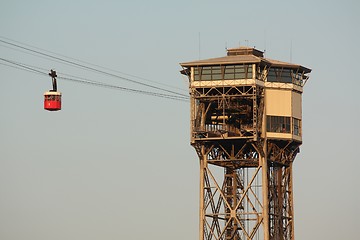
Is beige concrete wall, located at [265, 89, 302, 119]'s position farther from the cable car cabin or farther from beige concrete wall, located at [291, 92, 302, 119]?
the cable car cabin

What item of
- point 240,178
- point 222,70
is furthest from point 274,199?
point 222,70

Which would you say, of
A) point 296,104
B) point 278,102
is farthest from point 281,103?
point 296,104

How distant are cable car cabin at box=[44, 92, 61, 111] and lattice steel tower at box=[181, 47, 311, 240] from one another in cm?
3401

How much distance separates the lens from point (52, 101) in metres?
144

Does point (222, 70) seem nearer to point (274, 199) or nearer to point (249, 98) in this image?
point (249, 98)

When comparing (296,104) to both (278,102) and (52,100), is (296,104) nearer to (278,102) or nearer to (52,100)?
(278,102)

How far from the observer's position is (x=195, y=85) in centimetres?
17800

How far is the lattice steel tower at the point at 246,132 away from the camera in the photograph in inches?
6959

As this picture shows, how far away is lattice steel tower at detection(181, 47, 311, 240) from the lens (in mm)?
176750

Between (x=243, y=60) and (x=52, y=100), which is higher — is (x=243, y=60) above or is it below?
above

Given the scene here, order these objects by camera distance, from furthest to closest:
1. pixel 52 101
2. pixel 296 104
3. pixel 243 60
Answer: pixel 296 104, pixel 243 60, pixel 52 101

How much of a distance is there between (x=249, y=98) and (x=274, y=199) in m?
12.5

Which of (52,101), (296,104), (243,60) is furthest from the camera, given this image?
(296,104)

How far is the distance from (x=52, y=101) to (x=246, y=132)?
38.1 metres
